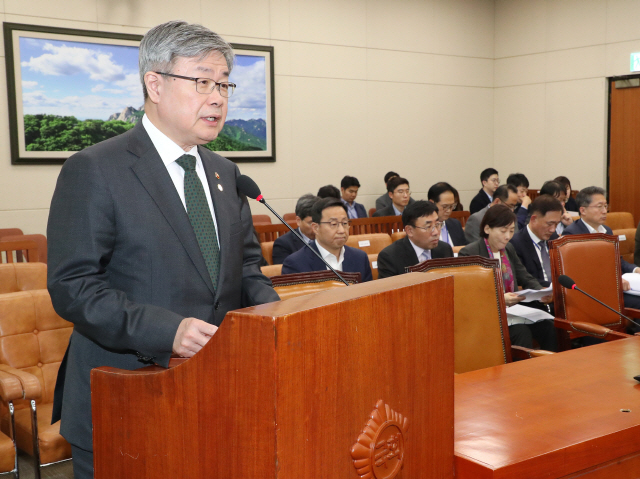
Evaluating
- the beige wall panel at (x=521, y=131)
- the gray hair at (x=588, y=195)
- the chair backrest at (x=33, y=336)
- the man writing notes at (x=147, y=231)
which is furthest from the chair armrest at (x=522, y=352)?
the beige wall panel at (x=521, y=131)

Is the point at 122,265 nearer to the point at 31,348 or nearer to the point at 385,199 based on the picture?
the point at 31,348

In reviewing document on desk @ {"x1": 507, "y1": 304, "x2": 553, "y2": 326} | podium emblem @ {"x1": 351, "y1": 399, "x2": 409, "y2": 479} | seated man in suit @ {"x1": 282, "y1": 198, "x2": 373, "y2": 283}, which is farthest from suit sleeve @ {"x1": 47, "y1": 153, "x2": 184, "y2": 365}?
seated man in suit @ {"x1": 282, "y1": 198, "x2": 373, "y2": 283}

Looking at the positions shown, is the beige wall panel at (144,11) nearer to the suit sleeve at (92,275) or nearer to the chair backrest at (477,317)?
the chair backrest at (477,317)

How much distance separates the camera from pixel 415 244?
4012 millimetres

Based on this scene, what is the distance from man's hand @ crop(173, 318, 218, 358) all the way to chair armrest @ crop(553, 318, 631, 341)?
2.33 m

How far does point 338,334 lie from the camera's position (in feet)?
2.90

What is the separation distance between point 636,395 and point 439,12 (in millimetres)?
9083

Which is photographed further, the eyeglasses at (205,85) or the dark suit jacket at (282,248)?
the dark suit jacket at (282,248)

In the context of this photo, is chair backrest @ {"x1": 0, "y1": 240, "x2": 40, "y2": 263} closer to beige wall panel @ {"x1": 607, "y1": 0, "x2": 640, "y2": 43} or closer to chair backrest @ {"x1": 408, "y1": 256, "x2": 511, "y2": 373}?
chair backrest @ {"x1": 408, "y1": 256, "x2": 511, "y2": 373}

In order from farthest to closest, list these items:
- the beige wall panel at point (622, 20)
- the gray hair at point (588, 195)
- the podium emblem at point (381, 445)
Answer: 1. the beige wall panel at point (622, 20)
2. the gray hair at point (588, 195)
3. the podium emblem at point (381, 445)

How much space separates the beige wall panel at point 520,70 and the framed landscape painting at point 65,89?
5993mm

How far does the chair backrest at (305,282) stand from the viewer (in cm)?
236

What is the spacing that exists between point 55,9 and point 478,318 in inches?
233

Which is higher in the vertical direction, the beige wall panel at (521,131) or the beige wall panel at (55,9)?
the beige wall panel at (55,9)
